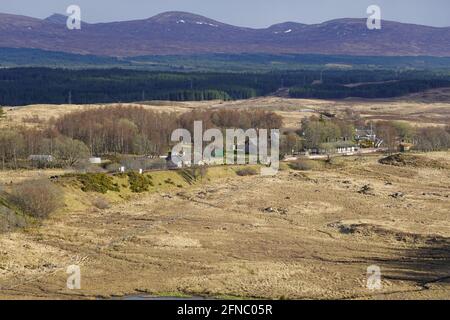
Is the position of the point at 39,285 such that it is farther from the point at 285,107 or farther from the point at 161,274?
the point at 285,107

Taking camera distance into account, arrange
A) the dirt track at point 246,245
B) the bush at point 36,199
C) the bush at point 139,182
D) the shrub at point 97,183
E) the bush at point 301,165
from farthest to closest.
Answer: the bush at point 301,165, the bush at point 139,182, the shrub at point 97,183, the bush at point 36,199, the dirt track at point 246,245

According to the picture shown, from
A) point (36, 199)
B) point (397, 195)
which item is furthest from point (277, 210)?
point (36, 199)

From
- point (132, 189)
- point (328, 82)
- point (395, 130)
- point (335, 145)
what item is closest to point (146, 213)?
point (132, 189)

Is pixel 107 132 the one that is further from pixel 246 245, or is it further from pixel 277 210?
pixel 246 245

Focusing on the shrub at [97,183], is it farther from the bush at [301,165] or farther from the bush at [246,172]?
the bush at [301,165]

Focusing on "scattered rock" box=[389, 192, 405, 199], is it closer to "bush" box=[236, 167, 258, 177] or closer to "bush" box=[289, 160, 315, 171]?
"bush" box=[236, 167, 258, 177]

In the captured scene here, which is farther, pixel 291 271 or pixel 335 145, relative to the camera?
pixel 335 145

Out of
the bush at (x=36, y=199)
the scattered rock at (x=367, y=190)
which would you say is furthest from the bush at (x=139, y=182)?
the scattered rock at (x=367, y=190)
